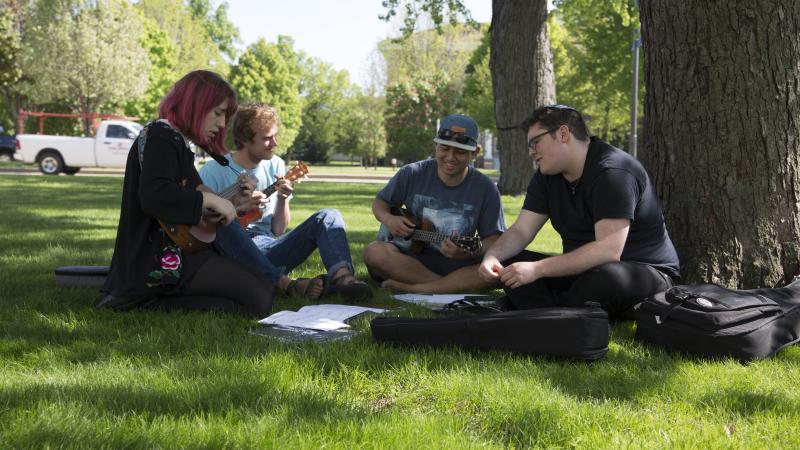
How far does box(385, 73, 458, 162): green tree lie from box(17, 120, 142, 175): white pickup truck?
2948cm

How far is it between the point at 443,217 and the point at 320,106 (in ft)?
198

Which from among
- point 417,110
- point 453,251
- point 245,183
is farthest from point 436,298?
point 417,110

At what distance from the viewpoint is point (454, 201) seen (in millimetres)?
5754

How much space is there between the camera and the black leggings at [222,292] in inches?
178

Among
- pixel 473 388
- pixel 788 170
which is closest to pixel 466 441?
pixel 473 388

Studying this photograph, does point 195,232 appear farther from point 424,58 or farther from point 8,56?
point 424,58

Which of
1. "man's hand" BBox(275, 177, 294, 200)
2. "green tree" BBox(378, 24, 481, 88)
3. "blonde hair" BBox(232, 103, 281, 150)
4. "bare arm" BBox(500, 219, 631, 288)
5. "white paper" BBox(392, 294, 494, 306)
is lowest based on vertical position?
"white paper" BBox(392, 294, 494, 306)

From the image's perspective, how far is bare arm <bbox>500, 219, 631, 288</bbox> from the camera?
4.19 metres

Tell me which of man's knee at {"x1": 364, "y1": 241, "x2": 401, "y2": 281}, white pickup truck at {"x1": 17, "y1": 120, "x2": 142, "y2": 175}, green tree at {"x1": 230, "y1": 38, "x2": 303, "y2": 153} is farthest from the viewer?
green tree at {"x1": 230, "y1": 38, "x2": 303, "y2": 153}

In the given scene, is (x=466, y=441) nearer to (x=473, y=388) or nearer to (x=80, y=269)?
(x=473, y=388)

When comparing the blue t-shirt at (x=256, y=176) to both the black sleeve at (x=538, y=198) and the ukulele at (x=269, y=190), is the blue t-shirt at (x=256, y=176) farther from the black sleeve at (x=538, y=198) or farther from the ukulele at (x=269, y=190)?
the black sleeve at (x=538, y=198)

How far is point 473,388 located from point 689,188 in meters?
2.53

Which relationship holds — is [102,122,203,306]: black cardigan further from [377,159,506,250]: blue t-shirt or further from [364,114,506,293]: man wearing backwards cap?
[377,159,506,250]: blue t-shirt

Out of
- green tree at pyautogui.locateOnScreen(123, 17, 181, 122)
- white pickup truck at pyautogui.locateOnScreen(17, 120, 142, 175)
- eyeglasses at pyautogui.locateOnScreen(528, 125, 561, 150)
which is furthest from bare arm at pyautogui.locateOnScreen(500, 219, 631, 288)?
green tree at pyautogui.locateOnScreen(123, 17, 181, 122)
